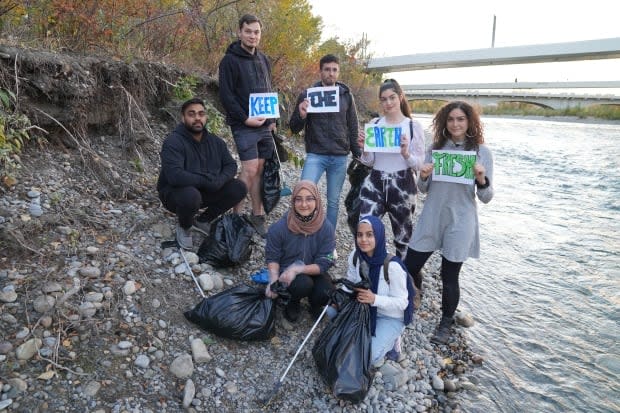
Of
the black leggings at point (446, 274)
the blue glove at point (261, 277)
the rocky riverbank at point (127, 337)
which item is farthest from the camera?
the blue glove at point (261, 277)

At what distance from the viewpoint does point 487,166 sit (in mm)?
3256

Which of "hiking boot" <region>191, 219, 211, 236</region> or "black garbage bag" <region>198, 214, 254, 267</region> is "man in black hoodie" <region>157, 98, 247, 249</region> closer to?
"hiking boot" <region>191, 219, 211, 236</region>

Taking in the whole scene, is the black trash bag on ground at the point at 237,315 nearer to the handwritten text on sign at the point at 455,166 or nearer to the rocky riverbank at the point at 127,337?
the rocky riverbank at the point at 127,337

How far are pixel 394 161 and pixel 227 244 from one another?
1871 millimetres

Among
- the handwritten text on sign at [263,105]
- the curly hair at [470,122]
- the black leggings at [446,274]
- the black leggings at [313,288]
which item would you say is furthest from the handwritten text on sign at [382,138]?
the black leggings at [313,288]

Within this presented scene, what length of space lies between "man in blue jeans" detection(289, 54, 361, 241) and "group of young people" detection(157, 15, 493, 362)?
1cm

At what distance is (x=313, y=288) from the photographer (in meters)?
3.50

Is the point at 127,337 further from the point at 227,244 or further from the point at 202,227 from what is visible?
the point at 202,227

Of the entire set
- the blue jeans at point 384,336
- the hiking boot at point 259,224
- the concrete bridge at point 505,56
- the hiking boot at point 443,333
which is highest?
the concrete bridge at point 505,56

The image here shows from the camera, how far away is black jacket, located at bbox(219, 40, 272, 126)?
421 centimetres

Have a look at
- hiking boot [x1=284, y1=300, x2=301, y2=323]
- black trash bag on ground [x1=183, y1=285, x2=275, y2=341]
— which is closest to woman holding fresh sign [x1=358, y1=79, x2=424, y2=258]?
hiking boot [x1=284, y1=300, x2=301, y2=323]

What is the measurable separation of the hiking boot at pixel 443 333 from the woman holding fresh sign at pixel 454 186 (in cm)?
33

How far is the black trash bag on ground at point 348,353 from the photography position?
9.16 ft

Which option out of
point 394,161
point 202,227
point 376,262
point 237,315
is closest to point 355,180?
point 394,161
